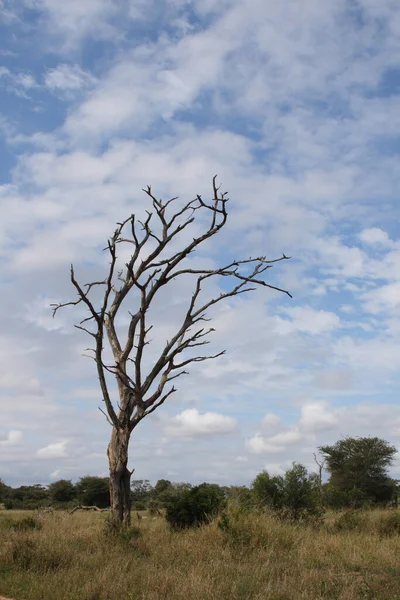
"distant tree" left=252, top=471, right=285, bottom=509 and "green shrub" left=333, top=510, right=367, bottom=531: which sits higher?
"distant tree" left=252, top=471, right=285, bottom=509

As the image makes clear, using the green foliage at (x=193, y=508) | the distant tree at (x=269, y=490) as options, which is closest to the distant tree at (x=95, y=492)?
the distant tree at (x=269, y=490)

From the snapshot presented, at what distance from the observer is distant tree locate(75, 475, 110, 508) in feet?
139

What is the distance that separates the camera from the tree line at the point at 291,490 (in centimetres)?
1850

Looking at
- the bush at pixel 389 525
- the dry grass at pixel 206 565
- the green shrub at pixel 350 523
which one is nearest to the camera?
Result: the dry grass at pixel 206 565

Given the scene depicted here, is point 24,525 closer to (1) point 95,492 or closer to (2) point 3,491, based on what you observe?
(1) point 95,492

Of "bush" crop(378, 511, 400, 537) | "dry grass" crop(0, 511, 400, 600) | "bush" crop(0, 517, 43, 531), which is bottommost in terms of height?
"dry grass" crop(0, 511, 400, 600)

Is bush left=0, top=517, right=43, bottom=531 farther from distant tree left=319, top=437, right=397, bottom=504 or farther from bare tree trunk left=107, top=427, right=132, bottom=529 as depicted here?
distant tree left=319, top=437, right=397, bottom=504

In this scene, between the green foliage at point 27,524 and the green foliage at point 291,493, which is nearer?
the green foliage at point 27,524

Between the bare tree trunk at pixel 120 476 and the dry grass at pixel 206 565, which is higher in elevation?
the bare tree trunk at pixel 120 476

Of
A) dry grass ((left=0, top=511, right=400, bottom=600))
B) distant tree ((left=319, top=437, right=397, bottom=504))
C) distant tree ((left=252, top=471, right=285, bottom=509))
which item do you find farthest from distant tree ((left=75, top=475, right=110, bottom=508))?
dry grass ((left=0, top=511, right=400, bottom=600))

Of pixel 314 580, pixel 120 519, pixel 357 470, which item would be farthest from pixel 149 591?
pixel 357 470

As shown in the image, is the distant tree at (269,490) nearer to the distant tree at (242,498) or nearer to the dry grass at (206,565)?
the distant tree at (242,498)

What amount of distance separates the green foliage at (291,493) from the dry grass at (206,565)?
4428 mm

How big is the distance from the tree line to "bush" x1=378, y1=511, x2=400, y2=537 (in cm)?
222
